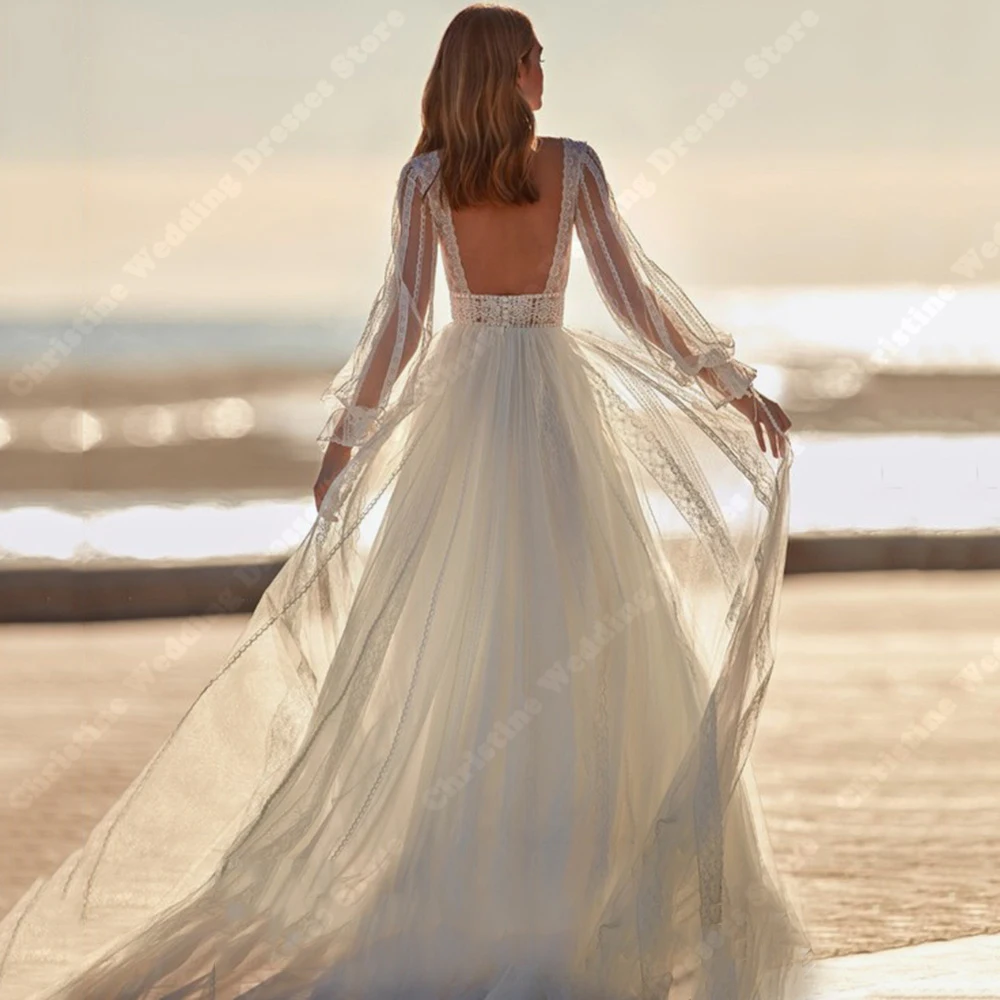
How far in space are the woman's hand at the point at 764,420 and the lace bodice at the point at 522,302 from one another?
0.02 m

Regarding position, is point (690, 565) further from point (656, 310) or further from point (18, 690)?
point (18, 690)

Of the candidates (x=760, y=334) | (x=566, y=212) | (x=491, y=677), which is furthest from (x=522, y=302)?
(x=760, y=334)

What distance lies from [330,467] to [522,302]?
0.35 meters

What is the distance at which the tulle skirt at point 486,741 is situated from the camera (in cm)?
213

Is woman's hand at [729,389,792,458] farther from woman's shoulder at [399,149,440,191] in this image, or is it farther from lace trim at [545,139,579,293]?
woman's shoulder at [399,149,440,191]

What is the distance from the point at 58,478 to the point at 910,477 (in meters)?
4.20

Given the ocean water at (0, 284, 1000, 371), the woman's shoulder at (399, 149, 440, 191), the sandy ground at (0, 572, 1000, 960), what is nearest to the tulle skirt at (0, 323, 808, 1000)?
the woman's shoulder at (399, 149, 440, 191)

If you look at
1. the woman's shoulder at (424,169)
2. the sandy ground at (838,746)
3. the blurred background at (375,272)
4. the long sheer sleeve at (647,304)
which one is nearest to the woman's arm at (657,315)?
the long sheer sleeve at (647,304)

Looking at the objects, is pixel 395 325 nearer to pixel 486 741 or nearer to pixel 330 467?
pixel 330 467

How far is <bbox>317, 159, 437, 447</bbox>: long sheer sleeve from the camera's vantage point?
235 centimetres

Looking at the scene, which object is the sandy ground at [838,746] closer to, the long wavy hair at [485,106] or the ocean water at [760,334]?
the long wavy hair at [485,106]

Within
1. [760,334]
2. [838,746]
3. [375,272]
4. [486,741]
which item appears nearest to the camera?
[486,741]

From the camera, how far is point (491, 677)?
7.38ft

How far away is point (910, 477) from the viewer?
7977 millimetres
